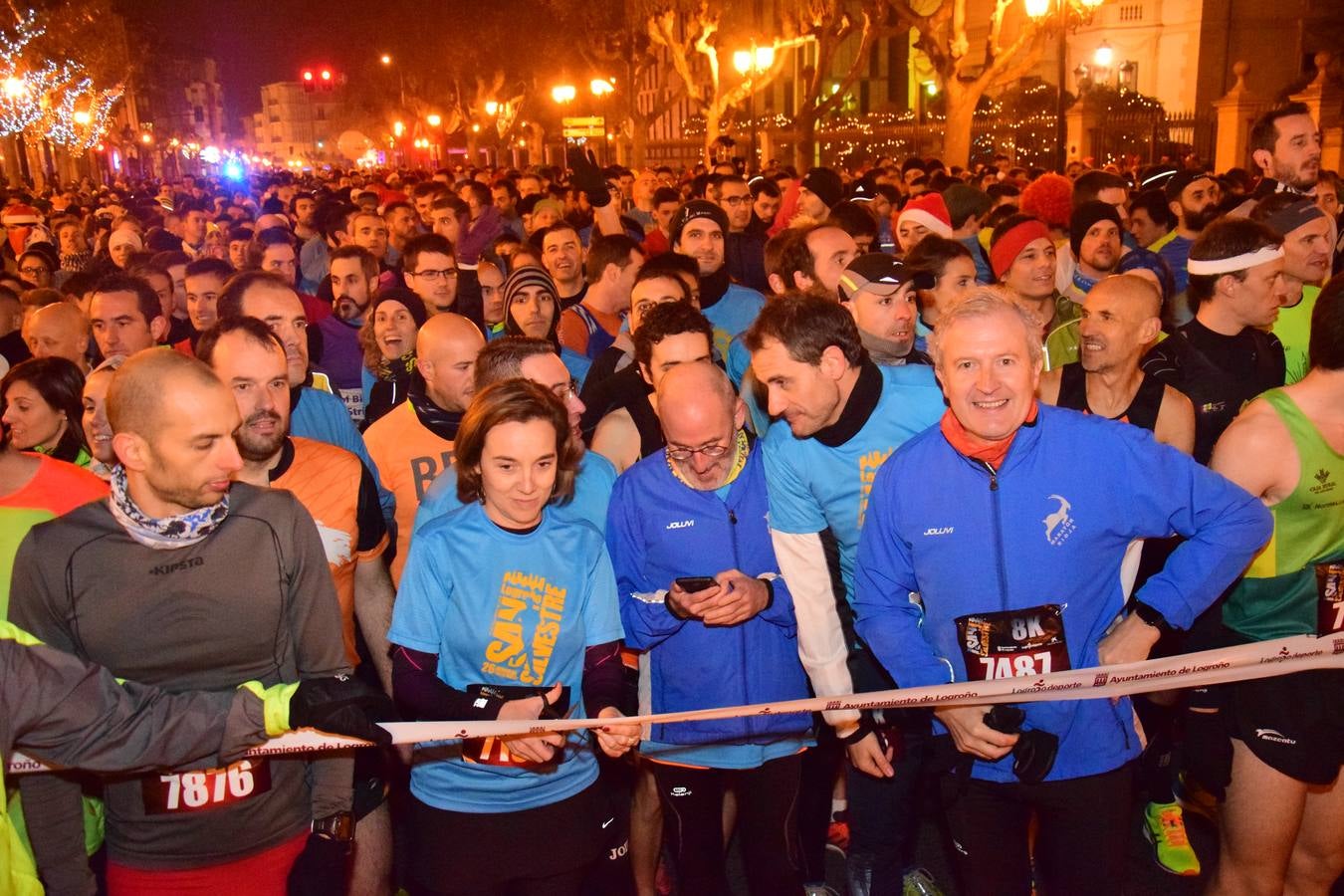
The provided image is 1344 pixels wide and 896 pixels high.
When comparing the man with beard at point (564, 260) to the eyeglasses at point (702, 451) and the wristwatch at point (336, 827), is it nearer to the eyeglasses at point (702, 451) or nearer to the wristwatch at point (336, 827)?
the eyeglasses at point (702, 451)

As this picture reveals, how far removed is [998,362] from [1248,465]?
110 cm

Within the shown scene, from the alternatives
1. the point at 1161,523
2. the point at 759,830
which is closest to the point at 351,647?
the point at 759,830

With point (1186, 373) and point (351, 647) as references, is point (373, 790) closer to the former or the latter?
point (351, 647)

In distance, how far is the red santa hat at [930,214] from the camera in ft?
27.7

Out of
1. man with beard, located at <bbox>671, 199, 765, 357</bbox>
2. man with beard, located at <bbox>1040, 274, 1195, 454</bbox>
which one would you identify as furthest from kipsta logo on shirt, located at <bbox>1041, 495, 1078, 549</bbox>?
man with beard, located at <bbox>671, 199, 765, 357</bbox>

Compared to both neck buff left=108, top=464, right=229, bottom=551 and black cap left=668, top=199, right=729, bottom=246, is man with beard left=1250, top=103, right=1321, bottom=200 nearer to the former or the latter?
black cap left=668, top=199, right=729, bottom=246

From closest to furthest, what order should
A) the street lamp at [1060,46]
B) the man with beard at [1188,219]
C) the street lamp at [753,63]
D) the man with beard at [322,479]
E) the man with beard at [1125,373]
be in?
1. the man with beard at [322,479]
2. the man with beard at [1125,373]
3. the man with beard at [1188,219]
4. the street lamp at [1060,46]
5. the street lamp at [753,63]

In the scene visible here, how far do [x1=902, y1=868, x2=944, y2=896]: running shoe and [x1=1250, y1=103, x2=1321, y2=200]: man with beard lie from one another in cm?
569

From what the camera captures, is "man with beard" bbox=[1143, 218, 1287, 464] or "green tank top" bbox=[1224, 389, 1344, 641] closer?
"green tank top" bbox=[1224, 389, 1344, 641]

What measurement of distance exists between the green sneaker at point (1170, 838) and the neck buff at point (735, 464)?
8.87 feet

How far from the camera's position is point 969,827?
3635 millimetres

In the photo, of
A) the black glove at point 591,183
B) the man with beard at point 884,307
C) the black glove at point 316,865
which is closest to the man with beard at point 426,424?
the black glove at point 316,865

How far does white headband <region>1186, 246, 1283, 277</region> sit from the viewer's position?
513 cm

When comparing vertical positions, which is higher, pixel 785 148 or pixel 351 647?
pixel 785 148
